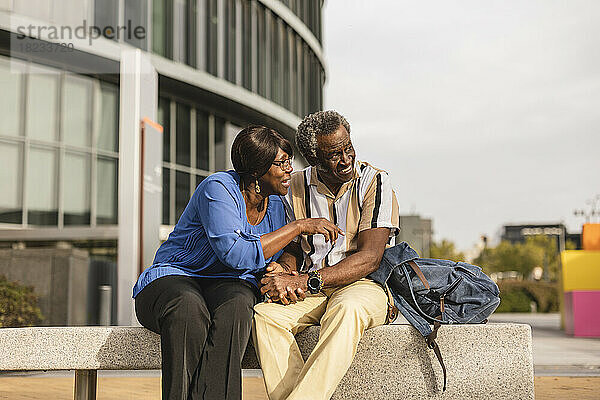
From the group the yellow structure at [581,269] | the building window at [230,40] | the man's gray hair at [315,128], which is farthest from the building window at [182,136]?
the man's gray hair at [315,128]

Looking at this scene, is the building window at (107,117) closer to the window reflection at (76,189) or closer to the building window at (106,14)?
the window reflection at (76,189)

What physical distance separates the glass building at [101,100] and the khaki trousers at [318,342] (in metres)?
12.9

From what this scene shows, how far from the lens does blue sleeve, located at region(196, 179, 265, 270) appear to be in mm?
3789

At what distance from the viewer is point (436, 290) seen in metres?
3.97

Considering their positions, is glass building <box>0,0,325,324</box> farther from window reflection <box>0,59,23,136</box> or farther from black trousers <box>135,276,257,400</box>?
black trousers <box>135,276,257,400</box>

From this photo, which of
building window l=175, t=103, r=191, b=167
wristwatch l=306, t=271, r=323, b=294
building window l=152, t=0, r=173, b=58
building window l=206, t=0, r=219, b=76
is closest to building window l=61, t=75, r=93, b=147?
building window l=152, t=0, r=173, b=58

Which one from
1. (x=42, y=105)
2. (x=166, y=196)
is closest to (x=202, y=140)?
(x=166, y=196)

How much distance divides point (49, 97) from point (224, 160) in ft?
20.8

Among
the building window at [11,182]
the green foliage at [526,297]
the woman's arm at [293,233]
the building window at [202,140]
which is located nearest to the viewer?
the woman's arm at [293,233]

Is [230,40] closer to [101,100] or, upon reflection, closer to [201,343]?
[101,100]

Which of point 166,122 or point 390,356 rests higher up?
point 166,122

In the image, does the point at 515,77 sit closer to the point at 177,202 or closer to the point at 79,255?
the point at 177,202

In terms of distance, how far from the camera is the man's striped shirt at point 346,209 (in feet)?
13.7

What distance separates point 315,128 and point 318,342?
4.05 ft
